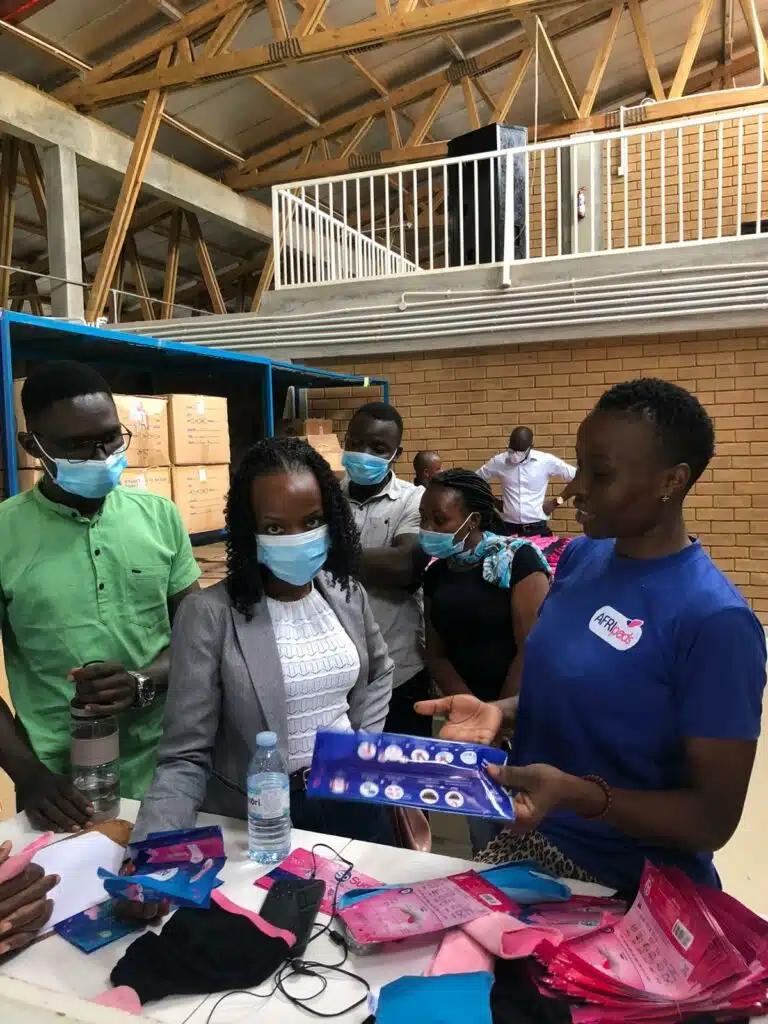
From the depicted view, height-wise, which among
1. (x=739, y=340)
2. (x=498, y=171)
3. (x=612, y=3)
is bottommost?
(x=739, y=340)

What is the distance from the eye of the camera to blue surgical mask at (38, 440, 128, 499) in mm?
1644

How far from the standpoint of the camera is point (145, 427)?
3307mm

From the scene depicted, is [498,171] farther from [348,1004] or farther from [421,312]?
[348,1004]

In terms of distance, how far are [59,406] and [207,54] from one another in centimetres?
586

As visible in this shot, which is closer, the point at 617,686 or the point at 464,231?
the point at 617,686

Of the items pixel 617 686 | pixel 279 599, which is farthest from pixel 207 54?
pixel 617 686

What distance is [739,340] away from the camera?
611 cm

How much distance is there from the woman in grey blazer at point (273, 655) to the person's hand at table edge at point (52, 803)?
189mm

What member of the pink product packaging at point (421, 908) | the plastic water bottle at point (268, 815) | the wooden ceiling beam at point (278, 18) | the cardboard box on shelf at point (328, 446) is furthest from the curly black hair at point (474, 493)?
the wooden ceiling beam at point (278, 18)

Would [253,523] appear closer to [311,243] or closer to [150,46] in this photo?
[311,243]

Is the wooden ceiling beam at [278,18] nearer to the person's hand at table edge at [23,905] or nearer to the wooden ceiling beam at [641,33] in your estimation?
the wooden ceiling beam at [641,33]

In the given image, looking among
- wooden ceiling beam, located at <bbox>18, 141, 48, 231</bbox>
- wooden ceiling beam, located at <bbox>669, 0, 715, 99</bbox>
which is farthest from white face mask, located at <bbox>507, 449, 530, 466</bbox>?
wooden ceiling beam, located at <bbox>18, 141, 48, 231</bbox>

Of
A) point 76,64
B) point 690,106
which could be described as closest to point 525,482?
point 690,106

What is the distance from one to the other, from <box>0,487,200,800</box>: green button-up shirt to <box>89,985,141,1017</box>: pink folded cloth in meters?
0.77
